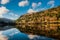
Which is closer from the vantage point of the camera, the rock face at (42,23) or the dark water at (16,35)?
the rock face at (42,23)

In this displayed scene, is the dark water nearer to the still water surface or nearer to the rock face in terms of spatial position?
the still water surface

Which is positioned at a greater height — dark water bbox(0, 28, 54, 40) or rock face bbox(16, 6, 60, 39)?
rock face bbox(16, 6, 60, 39)

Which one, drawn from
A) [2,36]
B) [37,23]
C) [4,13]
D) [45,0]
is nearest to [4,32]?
[2,36]

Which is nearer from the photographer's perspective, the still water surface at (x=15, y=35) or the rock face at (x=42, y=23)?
the rock face at (x=42, y=23)

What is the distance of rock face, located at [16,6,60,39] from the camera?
7379 millimetres

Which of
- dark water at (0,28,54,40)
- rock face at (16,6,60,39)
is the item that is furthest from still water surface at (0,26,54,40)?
rock face at (16,6,60,39)

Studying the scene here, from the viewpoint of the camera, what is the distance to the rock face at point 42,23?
738 centimetres

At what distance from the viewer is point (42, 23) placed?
7.57m

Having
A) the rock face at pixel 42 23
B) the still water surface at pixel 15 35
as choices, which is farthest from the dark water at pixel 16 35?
the rock face at pixel 42 23

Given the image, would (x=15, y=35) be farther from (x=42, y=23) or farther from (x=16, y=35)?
(x=42, y=23)

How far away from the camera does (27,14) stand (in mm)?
7742

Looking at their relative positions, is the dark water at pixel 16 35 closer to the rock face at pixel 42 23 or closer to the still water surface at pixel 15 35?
the still water surface at pixel 15 35

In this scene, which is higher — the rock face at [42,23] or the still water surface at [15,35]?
the rock face at [42,23]

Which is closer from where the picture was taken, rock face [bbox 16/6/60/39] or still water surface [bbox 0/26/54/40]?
rock face [bbox 16/6/60/39]
